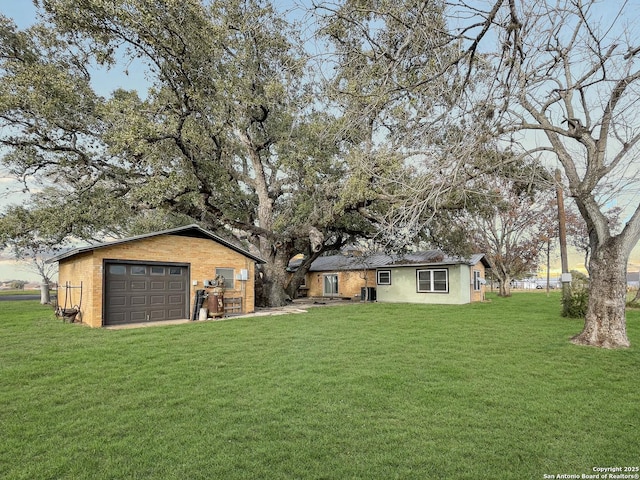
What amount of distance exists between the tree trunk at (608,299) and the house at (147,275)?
1171 cm

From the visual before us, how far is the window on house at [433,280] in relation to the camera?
19.1m

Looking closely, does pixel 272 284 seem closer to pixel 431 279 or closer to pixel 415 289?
pixel 415 289

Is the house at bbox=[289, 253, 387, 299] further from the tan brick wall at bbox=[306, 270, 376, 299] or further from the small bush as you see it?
the small bush

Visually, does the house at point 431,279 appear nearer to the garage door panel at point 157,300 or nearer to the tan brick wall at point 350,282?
the tan brick wall at point 350,282

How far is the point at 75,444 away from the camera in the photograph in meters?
3.38

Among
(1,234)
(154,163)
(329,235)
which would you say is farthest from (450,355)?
(1,234)

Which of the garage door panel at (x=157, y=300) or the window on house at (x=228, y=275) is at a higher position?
the window on house at (x=228, y=275)

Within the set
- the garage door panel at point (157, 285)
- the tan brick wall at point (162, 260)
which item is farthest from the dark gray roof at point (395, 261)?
the garage door panel at point (157, 285)

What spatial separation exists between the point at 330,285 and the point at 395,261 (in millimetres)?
6216

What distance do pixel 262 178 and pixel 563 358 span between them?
15027 mm

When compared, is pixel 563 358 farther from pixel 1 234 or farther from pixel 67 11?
pixel 1 234

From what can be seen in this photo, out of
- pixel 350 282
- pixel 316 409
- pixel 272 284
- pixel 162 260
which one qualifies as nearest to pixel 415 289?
pixel 350 282

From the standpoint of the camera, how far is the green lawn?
10.0ft

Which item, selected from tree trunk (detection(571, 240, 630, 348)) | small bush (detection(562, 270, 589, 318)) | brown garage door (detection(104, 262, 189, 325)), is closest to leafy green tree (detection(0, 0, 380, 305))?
brown garage door (detection(104, 262, 189, 325))
